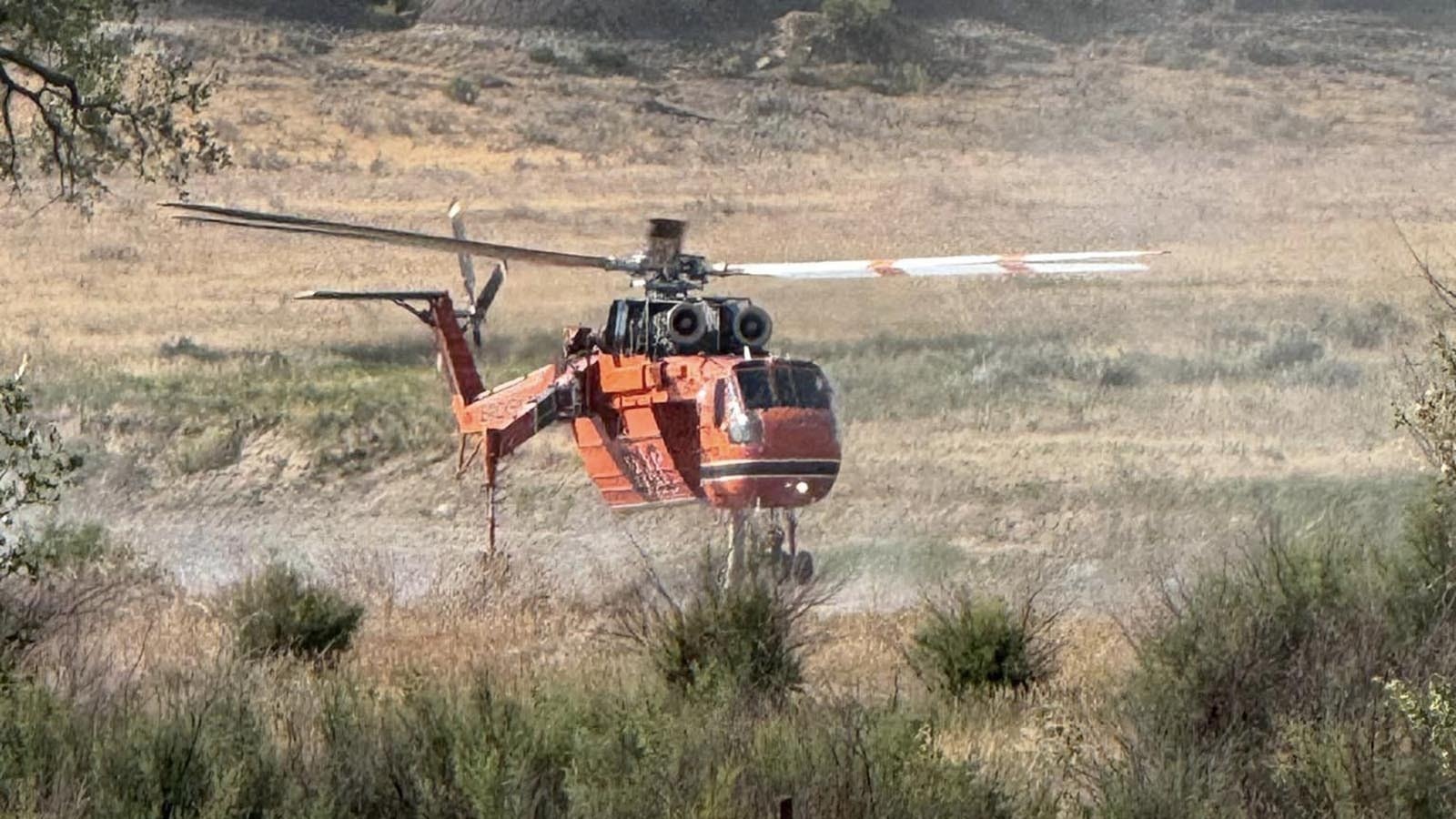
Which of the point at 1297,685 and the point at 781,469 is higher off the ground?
the point at 1297,685

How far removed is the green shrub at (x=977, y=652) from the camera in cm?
1445

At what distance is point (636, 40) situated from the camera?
70688mm

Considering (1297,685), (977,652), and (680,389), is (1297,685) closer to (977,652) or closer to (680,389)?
(977,652)

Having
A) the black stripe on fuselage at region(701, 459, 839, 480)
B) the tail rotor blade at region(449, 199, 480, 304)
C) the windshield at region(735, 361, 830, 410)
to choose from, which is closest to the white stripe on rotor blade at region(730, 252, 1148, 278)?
the windshield at region(735, 361, 830, 410)

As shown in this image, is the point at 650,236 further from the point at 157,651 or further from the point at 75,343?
the point at 75,343

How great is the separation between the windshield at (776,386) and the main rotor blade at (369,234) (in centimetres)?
145

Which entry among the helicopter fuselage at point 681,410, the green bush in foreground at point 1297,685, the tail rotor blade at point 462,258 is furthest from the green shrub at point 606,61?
the green bush in foreground at point 1297,685

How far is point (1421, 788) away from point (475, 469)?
2281cm

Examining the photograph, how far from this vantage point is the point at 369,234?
17.8 m

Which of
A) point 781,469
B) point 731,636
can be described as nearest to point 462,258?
point 781,469

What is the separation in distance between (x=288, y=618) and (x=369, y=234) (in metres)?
3.16

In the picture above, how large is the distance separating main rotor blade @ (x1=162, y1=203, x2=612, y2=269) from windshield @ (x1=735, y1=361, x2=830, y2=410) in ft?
4.75

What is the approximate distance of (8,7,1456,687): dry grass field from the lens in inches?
1033

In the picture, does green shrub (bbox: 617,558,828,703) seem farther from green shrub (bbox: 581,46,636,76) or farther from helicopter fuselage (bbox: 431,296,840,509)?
green shrub (bbox: 581,46,636,76)
